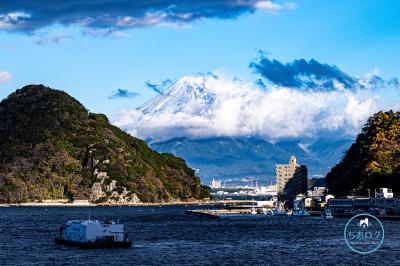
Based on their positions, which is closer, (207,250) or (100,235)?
(207,250)

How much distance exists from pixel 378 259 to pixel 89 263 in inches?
1542

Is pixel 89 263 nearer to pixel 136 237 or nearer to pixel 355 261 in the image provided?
pixel 355 261

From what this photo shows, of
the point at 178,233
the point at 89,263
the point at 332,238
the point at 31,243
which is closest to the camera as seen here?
the point at 89,263

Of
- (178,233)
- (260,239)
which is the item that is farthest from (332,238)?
(178,233)

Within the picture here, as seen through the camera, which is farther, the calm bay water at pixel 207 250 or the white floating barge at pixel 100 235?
the white floating barge at pixel 100 235

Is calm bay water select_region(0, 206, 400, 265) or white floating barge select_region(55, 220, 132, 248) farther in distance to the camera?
white floating barge select_region(55, 220, 132, 248)

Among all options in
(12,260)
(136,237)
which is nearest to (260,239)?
(136,237)

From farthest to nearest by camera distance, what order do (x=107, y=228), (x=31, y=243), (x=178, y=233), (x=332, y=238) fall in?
(x=178, y=233), (x=332, y=238), (x=31, y=243), (x=107, y=228)

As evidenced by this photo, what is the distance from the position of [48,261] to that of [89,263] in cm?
642

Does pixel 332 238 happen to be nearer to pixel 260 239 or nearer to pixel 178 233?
pixel 260 239

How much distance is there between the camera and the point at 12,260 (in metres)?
111

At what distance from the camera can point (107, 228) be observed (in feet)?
425

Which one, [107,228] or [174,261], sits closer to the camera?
[174,261]

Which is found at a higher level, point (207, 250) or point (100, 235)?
point (100, 235)
